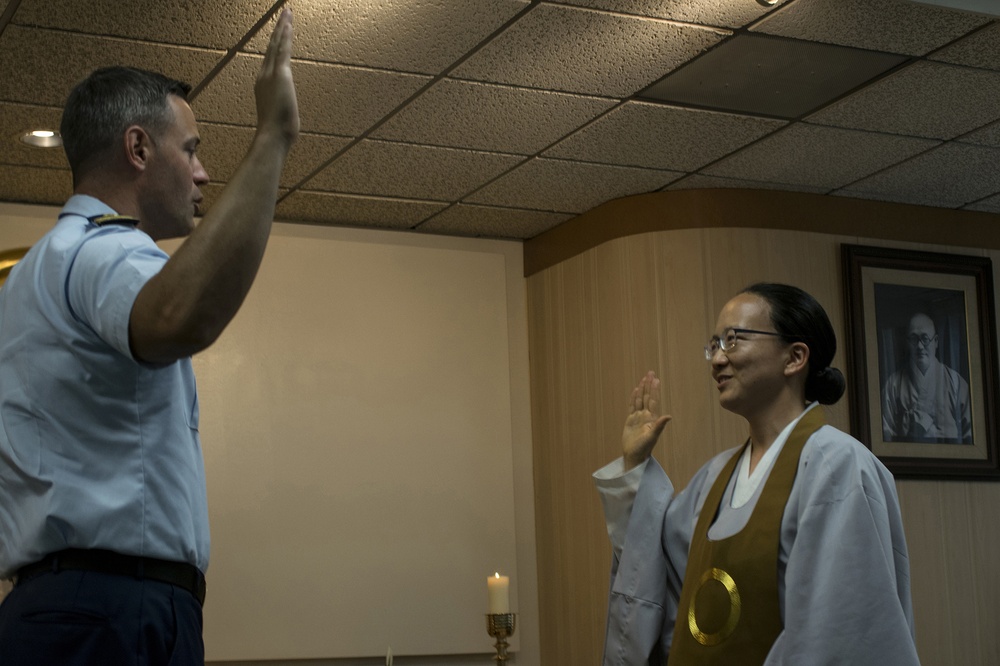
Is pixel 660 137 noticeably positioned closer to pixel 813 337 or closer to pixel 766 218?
pixel 766 218

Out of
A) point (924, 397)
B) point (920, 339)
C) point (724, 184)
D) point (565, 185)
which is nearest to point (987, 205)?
point (920, 339)

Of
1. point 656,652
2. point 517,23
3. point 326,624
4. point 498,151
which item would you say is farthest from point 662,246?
point 656,652

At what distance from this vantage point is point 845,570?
2.48 meters

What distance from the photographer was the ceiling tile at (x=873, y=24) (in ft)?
12.0

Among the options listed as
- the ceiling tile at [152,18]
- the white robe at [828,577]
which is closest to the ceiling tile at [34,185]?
the ceiling tile at [152,18]

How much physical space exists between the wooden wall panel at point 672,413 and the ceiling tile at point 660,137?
496 millimetres

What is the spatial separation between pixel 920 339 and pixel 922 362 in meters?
0.10

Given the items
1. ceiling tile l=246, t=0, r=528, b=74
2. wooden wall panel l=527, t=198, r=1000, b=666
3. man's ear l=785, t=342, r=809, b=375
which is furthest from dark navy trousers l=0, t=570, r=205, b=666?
wooden wall panel l=527, t=198, r=1000, b=666

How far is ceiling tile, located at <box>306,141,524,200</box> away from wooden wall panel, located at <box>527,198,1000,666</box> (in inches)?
29.8

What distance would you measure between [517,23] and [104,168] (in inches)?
93.4

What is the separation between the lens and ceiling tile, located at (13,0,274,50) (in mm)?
3494

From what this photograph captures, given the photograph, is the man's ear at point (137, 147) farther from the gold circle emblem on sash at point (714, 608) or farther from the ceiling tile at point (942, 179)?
the ceiling tile at point (942, 179)

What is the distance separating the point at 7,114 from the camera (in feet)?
14.1

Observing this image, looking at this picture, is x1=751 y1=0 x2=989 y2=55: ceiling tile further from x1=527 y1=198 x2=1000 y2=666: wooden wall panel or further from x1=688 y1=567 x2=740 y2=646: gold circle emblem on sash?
x1=688 y1=567 x2=740 y2=646: gold circle emblem on sash
